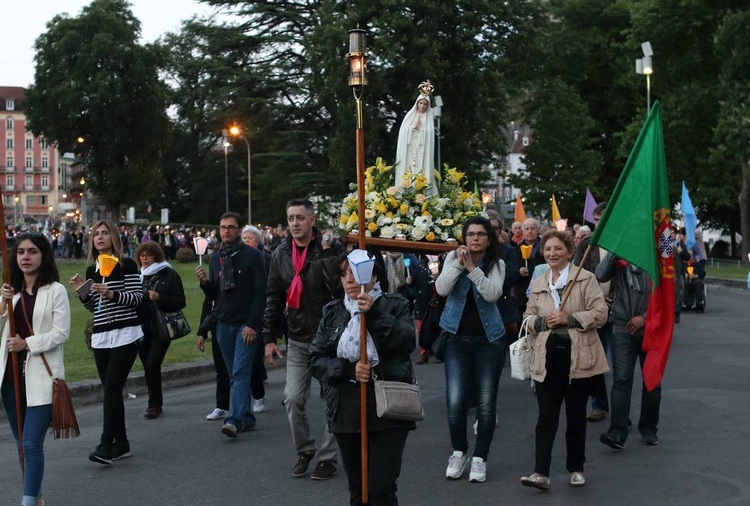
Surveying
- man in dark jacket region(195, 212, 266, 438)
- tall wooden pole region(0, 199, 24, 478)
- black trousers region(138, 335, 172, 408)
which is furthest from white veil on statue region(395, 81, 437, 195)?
tall wooden pole region(0, 199, 24, 478)

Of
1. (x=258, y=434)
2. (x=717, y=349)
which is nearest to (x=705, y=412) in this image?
(x=258, y=434)

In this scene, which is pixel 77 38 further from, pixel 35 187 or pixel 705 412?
pixel 35 187

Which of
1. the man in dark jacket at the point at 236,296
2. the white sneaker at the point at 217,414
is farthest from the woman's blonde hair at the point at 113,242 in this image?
the white sneaker at the point at 217,414

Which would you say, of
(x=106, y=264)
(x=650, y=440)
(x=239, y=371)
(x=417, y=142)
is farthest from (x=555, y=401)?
(x=417, y=142)

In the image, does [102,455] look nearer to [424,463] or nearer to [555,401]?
[424,463]

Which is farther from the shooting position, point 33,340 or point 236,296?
point 236,296

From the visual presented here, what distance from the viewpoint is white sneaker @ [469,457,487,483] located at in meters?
7.45

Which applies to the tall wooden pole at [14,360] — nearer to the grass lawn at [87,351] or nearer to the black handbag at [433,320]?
the black handbag at [433,320]

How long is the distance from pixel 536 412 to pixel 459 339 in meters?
2.96

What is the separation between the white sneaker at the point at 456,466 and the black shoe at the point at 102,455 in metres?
2.67

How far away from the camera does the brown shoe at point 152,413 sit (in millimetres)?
10430

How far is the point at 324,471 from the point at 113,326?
6.67ft

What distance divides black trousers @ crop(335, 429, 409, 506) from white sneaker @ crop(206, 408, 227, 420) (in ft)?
16.0

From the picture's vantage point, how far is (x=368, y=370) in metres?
5.44
